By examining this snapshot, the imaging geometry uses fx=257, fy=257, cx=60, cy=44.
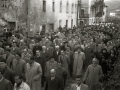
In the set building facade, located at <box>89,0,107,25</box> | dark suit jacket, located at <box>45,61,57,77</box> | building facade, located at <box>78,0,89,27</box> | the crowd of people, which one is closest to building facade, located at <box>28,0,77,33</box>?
building facade, located at <box>78,0,89,27</box>

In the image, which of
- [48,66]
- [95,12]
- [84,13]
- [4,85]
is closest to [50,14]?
[48,66]

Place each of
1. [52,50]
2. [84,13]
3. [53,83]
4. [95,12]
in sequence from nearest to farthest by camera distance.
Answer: [53,83] < [52,50] < [84,13] < [95,12]

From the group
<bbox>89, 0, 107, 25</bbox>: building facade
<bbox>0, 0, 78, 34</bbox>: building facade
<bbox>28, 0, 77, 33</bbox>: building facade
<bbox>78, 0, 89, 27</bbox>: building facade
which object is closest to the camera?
<bbox>0, 0, 78, 34</bbox>: building facade

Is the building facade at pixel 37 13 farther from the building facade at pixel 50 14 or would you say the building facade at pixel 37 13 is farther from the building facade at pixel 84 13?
the building facade at pixel 84 13

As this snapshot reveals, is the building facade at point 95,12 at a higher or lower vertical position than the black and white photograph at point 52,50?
higher

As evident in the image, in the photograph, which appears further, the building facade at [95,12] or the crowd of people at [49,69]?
the building facade at [95,12]

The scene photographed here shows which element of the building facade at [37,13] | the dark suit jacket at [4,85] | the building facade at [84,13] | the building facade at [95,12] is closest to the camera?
the dark suit jacket at [4,85]

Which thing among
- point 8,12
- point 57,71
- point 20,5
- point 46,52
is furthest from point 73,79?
point 20,5

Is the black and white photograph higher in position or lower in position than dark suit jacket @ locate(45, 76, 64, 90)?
higher

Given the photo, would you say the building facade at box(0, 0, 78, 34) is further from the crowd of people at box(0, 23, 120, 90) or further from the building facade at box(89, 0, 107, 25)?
the building facade at box(89, 0, 107, 25)

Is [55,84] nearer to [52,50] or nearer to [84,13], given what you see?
[52,50]

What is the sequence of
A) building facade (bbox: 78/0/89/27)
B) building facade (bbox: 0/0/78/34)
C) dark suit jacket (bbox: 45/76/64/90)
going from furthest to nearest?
building facade (bbox: 78/0/89/27) → building facade (bbox: 0/0/78/34) → dark suit jacket (bbox: 45/76/64/90)

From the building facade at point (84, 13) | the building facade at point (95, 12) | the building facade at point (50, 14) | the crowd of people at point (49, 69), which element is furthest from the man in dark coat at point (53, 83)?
the building facade at point (95, 12)

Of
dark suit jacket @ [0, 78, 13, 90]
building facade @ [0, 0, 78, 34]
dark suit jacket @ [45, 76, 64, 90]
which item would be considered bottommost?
dark suit jacket @ [45, 76, 64, 90]
